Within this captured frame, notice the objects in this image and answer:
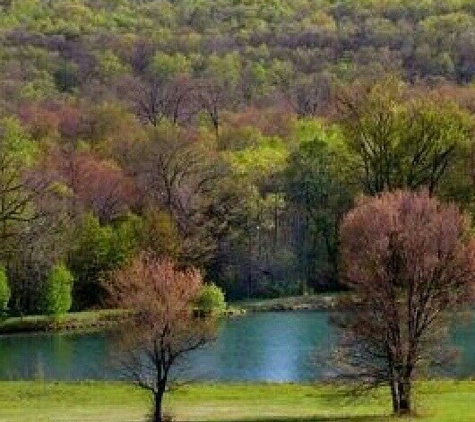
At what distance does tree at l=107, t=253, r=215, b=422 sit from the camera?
31219 mm

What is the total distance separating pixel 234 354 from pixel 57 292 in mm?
16241

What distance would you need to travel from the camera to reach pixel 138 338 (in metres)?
31.3

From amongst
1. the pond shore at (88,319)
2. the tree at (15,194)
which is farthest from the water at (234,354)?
the tree at (15,194)

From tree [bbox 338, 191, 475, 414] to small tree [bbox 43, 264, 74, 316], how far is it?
115 ft

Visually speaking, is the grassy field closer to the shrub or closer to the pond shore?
the pond shore

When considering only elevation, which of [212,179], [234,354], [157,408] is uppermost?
[212,179]

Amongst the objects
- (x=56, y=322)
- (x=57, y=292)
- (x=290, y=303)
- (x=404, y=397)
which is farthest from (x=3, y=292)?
(x=404, y=397)

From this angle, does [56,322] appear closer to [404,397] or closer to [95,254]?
[95,254]

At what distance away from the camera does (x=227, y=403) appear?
3562cm

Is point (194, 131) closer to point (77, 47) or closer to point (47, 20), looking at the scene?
point (77, 47)

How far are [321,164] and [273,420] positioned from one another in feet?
154

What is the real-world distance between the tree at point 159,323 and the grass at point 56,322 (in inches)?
1217

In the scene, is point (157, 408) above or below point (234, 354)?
below

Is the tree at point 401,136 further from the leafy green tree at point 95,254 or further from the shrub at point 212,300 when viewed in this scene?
the leafy green tree at point 95,254
